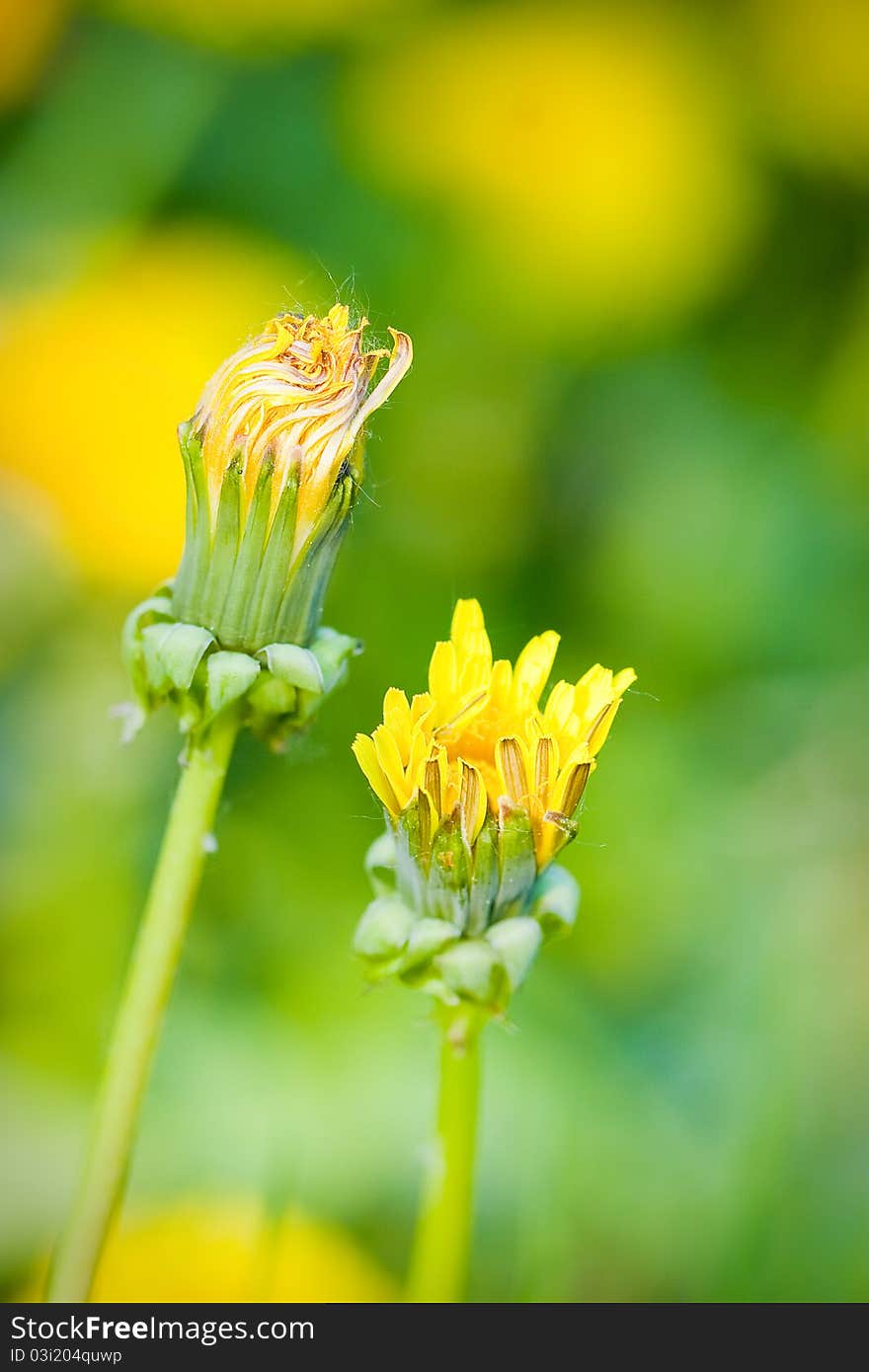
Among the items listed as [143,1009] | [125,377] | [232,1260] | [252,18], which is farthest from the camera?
[252,18]

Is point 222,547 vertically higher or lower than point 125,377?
lower

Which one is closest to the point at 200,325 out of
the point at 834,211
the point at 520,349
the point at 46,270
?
the point at 46,270

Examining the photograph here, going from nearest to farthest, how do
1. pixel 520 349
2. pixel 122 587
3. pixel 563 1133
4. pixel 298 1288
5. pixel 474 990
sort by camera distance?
pixel 474 990 → pixel 298 1288 → pixel 563 1133 → pixel 122 587 → pixel 520 349

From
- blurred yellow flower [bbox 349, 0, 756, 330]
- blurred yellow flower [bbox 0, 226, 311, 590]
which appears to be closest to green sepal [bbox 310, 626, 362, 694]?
blurred yellow flower [bbox 0, 226, 311, 590]

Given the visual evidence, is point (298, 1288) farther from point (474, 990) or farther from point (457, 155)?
point (457, 155)

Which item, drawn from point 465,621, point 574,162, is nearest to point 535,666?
point 465,621

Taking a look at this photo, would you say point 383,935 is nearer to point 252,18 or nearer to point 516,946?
point 516,946
